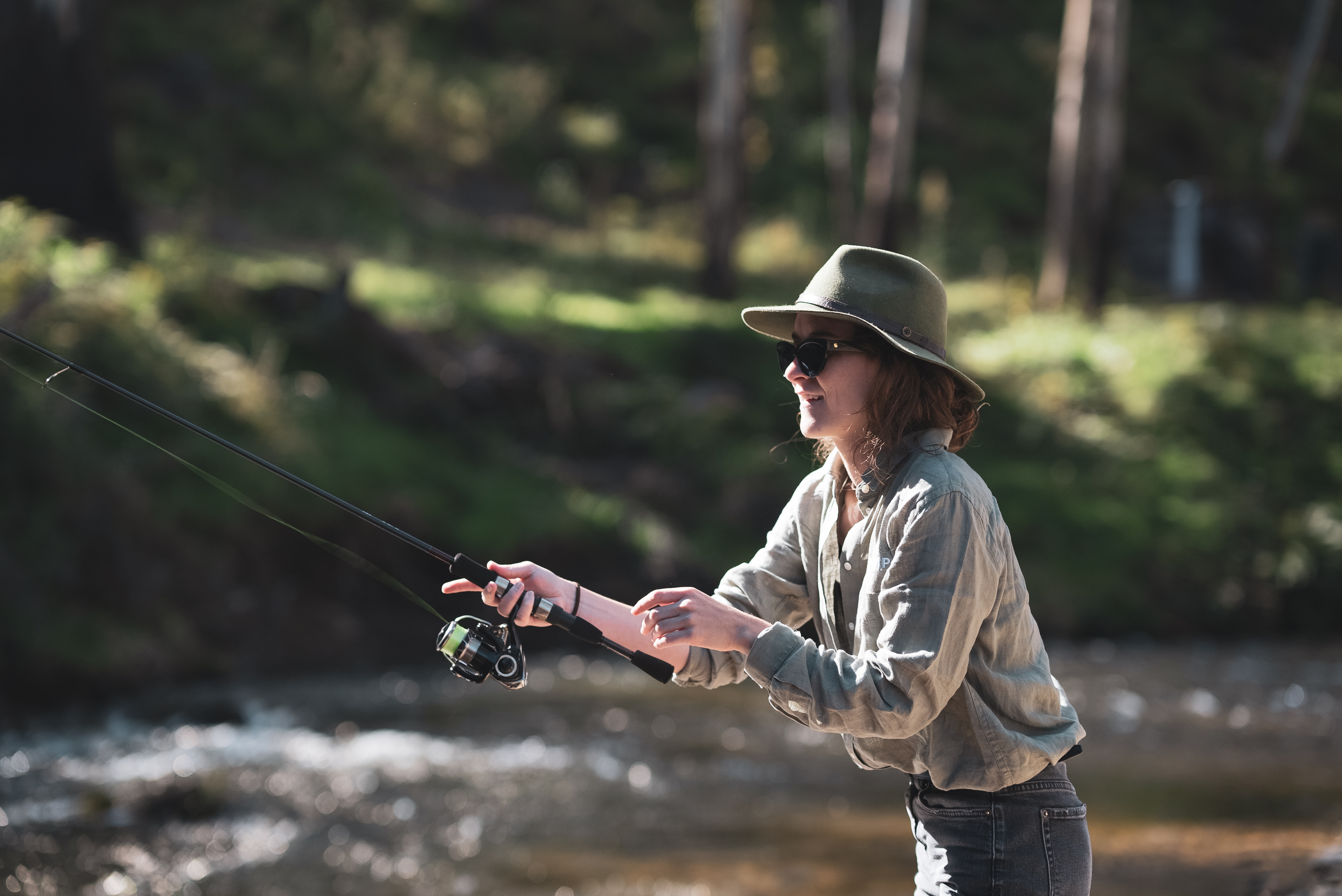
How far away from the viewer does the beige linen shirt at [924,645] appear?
7.72 feet

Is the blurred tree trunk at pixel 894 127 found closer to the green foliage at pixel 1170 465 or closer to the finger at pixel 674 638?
the green foliage at pixel 1170 465

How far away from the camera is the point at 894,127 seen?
55.8ft

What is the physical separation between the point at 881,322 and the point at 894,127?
15.2 meters

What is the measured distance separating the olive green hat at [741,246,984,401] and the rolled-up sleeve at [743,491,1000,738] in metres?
0.34

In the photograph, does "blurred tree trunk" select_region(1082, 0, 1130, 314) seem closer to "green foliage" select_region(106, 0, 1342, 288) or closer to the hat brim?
"green foliage" select_region(106, 0, 1342, 288)

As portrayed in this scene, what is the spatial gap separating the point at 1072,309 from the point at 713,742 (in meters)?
11.3

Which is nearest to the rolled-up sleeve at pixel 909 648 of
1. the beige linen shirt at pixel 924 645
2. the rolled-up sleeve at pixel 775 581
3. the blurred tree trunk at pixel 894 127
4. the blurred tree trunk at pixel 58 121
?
the beige linen shirt at pixel 924 645

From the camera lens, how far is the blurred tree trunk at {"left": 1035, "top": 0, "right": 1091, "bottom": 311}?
1739 centimetres

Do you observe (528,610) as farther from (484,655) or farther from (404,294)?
(404,294)

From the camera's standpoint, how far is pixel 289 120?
64.0 feet

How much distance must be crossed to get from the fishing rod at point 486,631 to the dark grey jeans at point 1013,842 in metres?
0.65

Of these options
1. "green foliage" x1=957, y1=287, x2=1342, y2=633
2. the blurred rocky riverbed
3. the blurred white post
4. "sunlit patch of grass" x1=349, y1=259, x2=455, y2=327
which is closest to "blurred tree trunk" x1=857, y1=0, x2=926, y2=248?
"green foliage" x1=957, y1=287, x2=1342, y2=633

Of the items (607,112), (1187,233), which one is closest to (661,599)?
(1187,233)

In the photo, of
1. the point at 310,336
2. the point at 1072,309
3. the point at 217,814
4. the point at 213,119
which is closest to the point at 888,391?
the point at 217,814
